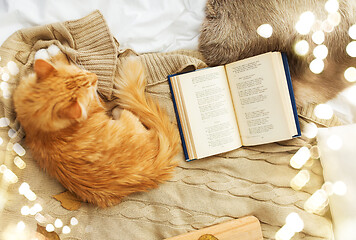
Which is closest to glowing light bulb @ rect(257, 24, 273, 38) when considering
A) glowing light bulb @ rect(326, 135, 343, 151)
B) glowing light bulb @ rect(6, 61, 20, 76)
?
glowing light bulb @ rect(326, 135, 343, 151)

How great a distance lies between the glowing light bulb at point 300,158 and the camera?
1.16m

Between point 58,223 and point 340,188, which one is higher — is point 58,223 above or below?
above

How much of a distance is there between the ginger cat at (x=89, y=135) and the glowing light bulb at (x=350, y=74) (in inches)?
30.5

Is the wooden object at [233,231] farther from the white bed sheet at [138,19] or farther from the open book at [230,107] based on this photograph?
the white bed sheet at [138,19]

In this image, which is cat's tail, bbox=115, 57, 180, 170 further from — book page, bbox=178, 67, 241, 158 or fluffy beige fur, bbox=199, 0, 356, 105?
fluffy beige fur, bbox=199, 0, 356, 105

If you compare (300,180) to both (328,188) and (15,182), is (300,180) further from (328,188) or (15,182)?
(15,182)

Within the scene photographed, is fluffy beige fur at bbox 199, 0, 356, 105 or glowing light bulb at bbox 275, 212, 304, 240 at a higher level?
fluffy beige fur at bbox 199, 0, 356, 105

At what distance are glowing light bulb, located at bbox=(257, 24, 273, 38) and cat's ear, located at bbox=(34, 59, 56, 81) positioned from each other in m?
0.81

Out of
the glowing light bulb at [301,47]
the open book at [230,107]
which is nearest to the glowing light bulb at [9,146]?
the open book at [230,107]

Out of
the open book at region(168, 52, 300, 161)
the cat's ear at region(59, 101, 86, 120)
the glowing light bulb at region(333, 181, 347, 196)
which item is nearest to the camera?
the cat's ear at region(59, 101, 86, 120)

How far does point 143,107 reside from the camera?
1.12 m

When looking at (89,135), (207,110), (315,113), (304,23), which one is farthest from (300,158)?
(89,135)

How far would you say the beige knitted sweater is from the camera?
1111 mm

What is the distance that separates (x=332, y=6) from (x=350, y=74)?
0.29 meters
